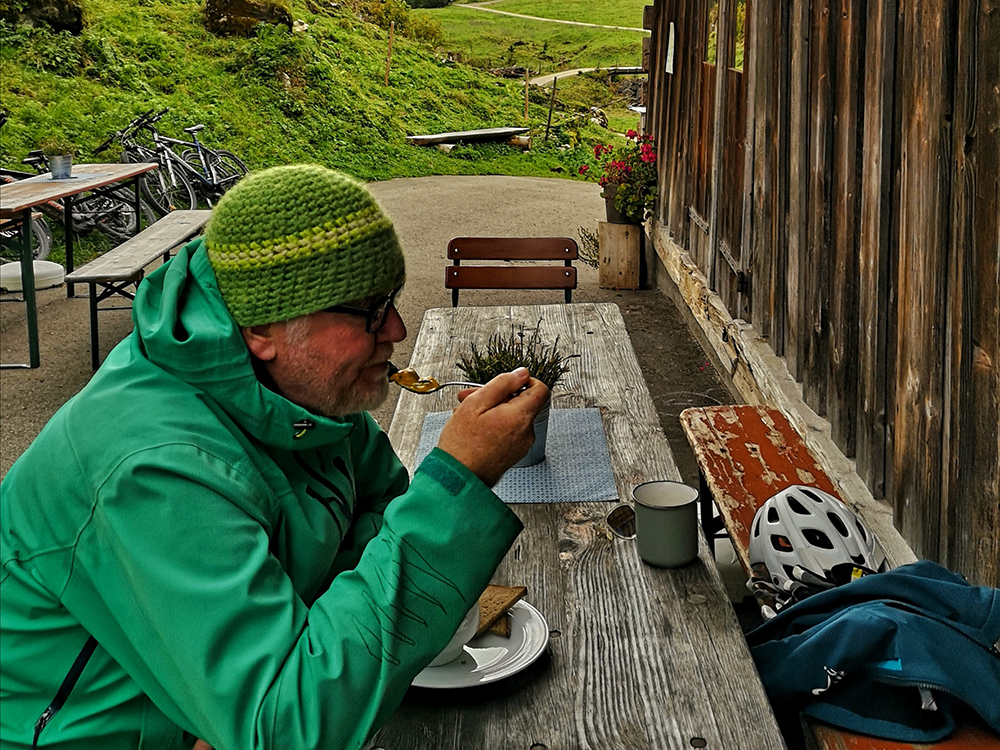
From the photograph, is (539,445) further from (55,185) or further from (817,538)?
(55,185)

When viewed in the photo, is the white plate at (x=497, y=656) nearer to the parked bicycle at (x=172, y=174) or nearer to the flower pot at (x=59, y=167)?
the flower pot at (x=59, y=167)

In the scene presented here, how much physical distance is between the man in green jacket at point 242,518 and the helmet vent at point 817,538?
1.13 m

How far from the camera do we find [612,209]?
32.5 ft

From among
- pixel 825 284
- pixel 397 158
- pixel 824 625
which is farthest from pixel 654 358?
pixel 397 158

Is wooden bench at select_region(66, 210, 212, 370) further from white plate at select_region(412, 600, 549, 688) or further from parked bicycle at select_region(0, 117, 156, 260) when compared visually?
white plate at select_region(412, 600, 549, 688)

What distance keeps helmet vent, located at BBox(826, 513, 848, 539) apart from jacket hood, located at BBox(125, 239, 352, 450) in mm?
1483

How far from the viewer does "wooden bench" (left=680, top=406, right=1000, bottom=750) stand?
129 inches

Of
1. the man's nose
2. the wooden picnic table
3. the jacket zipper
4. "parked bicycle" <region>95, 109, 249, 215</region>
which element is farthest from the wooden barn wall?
"parked bicycle" <region>95, 109, 249, 215</region>

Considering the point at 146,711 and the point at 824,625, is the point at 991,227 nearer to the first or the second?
the point at 824,625

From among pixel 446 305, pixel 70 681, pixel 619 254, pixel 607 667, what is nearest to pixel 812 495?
pixel 607 667

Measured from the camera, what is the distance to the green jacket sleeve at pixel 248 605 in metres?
1.40

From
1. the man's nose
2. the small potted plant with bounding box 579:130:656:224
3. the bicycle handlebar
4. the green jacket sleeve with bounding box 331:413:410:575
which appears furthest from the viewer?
the bicycle handlebar

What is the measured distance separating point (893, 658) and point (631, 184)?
26.5ft

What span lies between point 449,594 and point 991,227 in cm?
167
